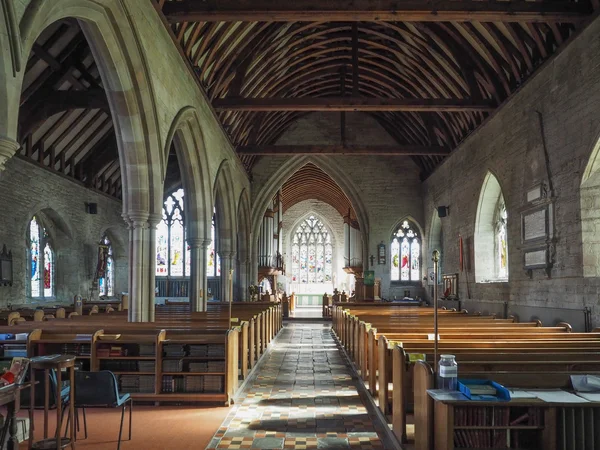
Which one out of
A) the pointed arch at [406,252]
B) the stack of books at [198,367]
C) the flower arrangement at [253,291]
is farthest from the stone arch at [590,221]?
the flower arrangement at [253,291]

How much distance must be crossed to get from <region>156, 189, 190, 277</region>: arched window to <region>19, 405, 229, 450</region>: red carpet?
14.8 m

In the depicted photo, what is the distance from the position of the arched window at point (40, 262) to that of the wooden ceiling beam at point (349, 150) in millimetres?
5369

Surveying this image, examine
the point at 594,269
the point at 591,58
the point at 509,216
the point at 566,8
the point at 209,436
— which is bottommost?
the point at 209,436

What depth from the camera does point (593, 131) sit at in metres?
7.81

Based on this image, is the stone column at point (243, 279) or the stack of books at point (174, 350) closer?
the stack of books at point (174, 350)

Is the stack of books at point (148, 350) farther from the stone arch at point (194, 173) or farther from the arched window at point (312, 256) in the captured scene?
the arched window at point (312, 256)

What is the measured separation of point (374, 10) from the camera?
8.20m

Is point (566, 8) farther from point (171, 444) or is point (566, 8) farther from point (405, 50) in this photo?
point (171, 444)

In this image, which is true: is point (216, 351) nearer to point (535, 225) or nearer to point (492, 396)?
point (492, 396)

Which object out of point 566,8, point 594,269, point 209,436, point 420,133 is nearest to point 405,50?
point 420,133

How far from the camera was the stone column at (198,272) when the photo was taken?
12.1 metres

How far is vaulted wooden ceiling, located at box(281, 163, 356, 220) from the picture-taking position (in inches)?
1000

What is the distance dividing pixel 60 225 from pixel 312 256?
60.3 feet

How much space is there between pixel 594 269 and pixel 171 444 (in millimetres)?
6096
